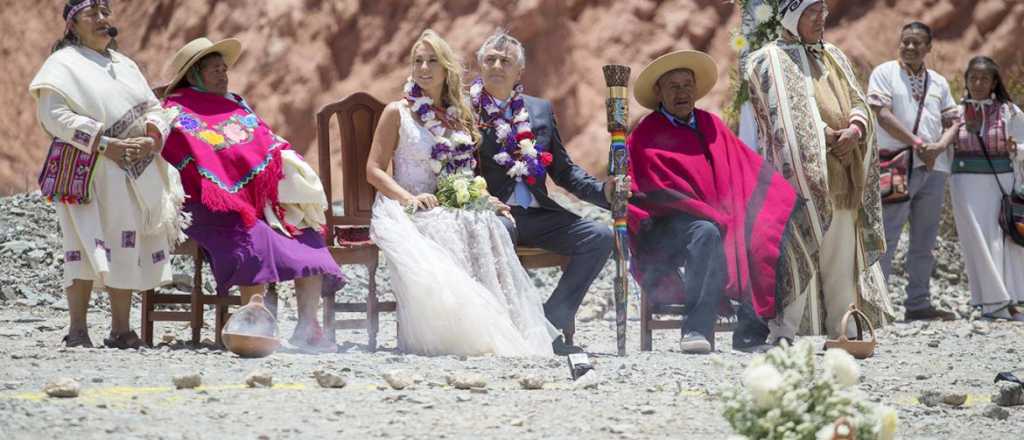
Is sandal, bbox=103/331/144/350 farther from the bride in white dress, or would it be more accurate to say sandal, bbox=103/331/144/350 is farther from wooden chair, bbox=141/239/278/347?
the bride in white dress

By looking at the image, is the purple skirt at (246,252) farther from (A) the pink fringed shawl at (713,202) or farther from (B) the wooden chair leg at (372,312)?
(A) the pink fringed shawl at (713,202)

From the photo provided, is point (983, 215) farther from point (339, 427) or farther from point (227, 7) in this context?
point (227, 7)

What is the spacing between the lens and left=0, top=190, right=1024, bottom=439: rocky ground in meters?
4.74

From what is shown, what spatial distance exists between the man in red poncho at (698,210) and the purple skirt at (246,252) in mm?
1705

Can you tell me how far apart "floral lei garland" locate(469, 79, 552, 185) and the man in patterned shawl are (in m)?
1.31

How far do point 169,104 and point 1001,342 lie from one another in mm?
4975

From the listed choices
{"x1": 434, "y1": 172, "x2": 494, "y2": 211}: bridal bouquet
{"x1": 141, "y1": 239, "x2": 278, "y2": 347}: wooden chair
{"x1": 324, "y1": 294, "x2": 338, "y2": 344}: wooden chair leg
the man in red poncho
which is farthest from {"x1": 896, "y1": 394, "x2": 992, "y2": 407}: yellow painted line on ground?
{"x1": 141, "y1": 239, "x2": 278, "y2": 347}: wooden chair

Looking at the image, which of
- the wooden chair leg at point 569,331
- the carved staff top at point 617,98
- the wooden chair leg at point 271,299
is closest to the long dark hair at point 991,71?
the carved staff top at point 617,98

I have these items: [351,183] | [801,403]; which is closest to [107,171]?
[351,183]

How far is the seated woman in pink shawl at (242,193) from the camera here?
7262mm

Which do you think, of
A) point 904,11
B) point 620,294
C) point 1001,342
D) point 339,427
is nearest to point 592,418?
point 339,427

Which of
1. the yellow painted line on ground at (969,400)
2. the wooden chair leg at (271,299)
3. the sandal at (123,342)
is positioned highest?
the wooden chair leg at (271,299)

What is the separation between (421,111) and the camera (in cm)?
763

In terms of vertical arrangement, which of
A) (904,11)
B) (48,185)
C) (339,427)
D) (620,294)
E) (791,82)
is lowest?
(339,427)
